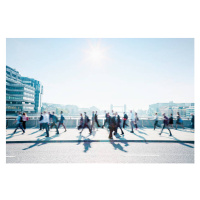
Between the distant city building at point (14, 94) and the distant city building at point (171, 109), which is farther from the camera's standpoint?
the distant city building at point (171, 109)

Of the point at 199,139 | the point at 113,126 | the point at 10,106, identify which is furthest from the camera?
the point at 10,106

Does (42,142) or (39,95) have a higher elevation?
(39,95)

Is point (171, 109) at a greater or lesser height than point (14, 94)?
lesser

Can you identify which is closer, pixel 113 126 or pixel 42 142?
pixel 42 142

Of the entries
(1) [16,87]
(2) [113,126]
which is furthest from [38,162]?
(1) [16,87]

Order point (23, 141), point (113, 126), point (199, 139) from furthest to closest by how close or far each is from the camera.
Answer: point (113, 126) < point (23, 141) < point (199, 139)

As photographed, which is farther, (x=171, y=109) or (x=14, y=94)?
(x=171, y=109)

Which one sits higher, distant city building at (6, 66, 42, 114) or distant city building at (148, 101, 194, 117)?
distant city building at (6, 66, 42, 114)

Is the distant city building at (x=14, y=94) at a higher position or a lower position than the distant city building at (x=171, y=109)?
higher

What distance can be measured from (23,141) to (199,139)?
29.3 feet

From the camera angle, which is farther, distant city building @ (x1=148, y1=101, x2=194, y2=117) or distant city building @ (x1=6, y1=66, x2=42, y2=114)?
distant city building @ (x1=148, y1=101, x2=194, y2=117)

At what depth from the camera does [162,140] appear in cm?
744

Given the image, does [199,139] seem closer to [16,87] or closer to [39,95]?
[16,87]

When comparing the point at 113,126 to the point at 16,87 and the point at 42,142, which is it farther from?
the point at 16,87
